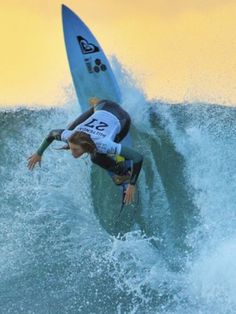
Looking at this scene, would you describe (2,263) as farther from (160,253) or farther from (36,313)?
(160,253)

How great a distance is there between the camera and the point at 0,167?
980cm

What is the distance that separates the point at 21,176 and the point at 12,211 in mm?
740

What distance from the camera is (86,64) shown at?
995 cm

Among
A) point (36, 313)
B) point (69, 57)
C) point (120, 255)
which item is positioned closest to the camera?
point (36, 313)

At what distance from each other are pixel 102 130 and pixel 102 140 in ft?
0.60

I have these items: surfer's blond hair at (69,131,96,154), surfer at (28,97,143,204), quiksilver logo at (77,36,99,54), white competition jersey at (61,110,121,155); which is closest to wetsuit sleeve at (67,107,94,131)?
surfer at (28,97,143,204)

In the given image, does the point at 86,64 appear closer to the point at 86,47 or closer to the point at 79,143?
the point at 86,47

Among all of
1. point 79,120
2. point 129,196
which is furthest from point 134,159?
point 79,120

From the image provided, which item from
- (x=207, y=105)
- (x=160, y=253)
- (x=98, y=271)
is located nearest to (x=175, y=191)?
(x=160, y=253)

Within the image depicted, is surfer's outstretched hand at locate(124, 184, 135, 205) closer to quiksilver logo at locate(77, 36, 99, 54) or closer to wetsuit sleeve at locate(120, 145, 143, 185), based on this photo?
wetsuit sleeve at locate(120, 145, 143, 185)

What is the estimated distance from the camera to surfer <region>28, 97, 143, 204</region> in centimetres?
654

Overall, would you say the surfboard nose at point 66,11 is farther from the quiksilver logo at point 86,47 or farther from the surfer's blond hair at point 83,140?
the surfer's blond hair at point 83,140

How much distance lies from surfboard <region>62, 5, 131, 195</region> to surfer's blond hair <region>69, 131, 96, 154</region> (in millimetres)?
3274

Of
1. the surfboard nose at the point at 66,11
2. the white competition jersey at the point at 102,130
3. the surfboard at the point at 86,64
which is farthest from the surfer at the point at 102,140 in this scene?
the surfboard nose at the point at 66,11
